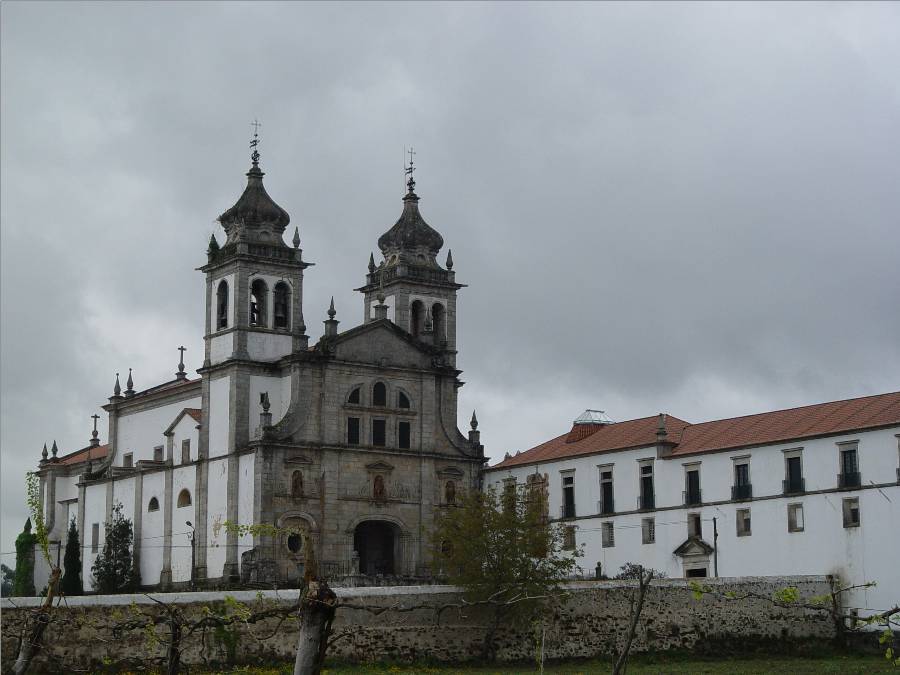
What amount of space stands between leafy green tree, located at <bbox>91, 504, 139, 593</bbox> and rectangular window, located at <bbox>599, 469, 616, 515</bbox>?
64.3ft

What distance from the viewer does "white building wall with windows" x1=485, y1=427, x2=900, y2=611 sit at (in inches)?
1917

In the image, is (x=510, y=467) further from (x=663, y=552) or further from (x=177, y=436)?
(x=177, y=436)

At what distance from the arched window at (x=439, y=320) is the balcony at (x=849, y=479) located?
72.9 feet

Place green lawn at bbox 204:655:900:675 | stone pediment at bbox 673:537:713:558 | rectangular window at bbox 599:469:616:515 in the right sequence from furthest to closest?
rectangular window at bbox 599:469:616:515, stone pediment at bbox 673:537:713:558, green lawn at bbox 204:655:900:675

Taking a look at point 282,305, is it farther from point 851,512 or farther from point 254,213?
point 851,512

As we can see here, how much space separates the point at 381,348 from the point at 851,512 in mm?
21371

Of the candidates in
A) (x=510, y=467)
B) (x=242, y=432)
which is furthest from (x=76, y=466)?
(x=510, y=467)

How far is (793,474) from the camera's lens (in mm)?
52406

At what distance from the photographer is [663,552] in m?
56.1

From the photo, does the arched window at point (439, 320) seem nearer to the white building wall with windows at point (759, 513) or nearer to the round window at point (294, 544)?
the white building wall with windows at point (759, 513)

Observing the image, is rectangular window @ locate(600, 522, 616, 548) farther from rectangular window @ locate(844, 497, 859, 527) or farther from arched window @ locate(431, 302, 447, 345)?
arched window @ locate(431, 302, 447, 345)

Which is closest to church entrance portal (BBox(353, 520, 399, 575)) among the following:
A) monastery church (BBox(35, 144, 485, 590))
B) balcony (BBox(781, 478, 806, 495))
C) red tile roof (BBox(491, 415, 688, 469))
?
monastery church (BBox(35, 144, 485, 590))

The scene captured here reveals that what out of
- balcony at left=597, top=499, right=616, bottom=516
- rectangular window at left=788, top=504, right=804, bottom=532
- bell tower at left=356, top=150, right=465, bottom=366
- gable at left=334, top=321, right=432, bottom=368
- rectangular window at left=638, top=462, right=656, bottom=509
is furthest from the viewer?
bell tower at left=356, top=150, right=465, bottom=366

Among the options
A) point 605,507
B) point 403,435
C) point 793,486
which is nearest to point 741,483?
point 793,486
